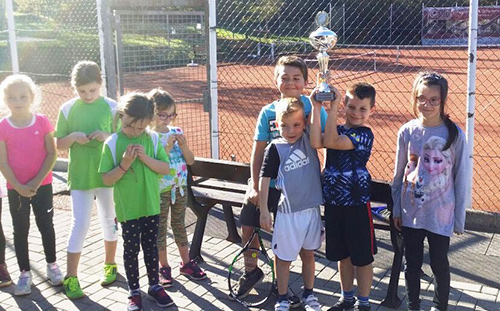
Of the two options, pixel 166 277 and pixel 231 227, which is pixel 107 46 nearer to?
pixel 231 227

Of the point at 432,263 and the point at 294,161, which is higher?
the point at 294,161

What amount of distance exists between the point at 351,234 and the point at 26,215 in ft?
7.86

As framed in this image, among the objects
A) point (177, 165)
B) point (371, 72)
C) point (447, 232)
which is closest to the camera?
point (447, 232)

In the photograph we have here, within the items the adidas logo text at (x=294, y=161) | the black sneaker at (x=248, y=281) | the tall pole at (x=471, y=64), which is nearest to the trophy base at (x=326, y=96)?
the adidas logo text at (x=294, y=161)

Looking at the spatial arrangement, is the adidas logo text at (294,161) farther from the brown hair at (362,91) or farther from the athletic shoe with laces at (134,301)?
the athletic shoe with laces at (134,301)

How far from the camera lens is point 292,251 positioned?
3.88 meters

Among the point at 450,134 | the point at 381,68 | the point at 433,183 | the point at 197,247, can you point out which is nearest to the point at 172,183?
the point at 197,247

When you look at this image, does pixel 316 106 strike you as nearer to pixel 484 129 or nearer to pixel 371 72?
pixel 484 129

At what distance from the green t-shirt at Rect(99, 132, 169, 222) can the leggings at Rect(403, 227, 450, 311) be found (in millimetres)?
1675

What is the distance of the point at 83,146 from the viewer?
4359 mm

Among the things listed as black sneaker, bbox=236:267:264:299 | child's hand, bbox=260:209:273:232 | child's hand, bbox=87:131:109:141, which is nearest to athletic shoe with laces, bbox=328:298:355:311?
black sneaker, bbox=236:267:264:299

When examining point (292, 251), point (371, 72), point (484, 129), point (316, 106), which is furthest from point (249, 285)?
point (371, 72)

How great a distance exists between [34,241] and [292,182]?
2.91 metres

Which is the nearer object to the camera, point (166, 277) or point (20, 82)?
point (20, 82)
